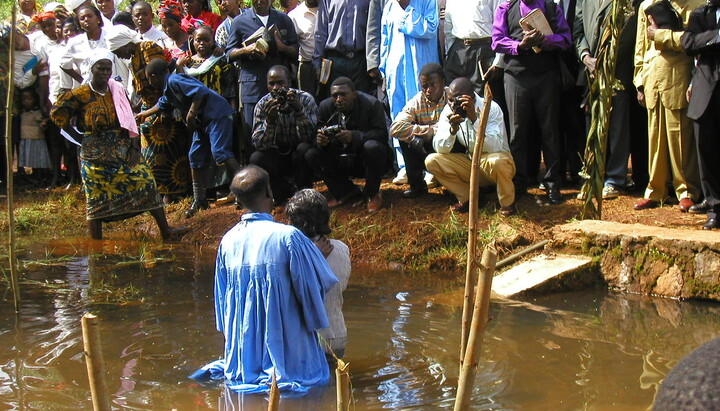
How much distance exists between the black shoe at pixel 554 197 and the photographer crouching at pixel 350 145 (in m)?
1.68

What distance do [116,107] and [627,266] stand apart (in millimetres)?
4987

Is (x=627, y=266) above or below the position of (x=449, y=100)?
below

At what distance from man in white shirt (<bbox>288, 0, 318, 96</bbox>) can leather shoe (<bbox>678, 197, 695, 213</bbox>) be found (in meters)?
4.31

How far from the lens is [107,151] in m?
8.66

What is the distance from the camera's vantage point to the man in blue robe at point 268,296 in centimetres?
443

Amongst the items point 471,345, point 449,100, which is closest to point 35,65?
point 449,100

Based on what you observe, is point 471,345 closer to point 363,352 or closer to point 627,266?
point 363,352

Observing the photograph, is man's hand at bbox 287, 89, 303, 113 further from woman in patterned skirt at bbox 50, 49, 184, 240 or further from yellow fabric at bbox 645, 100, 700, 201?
yellow fabric at bbox 645, 100, 700, 201

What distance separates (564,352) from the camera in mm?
5301

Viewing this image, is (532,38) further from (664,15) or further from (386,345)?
(386,345)

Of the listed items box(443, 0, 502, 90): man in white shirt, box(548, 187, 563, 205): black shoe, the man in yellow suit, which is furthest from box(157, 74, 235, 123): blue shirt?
the man in yellow suit

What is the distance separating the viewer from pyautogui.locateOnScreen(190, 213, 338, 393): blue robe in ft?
14.5

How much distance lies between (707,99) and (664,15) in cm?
87

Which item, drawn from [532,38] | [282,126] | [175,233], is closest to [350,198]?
[282,126]
